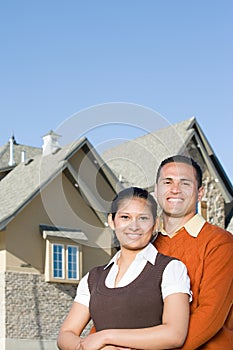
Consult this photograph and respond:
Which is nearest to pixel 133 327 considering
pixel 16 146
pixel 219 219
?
pixel 219 219

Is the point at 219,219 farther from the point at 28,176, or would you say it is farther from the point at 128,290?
the point at 128,290

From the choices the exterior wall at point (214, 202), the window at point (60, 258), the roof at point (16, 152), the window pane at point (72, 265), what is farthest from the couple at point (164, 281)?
the roof at point (16, 152)

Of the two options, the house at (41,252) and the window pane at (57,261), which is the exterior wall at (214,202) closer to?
the house at (41,252)

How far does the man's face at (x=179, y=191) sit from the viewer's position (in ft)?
13.9

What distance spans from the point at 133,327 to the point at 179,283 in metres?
0.31

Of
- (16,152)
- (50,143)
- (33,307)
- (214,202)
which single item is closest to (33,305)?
(33,307)

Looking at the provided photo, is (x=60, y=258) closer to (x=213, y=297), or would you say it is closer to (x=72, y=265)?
(x=72, y=265)

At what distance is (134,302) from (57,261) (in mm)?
21562

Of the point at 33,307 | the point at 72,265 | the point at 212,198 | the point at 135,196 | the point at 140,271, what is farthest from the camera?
the point at 212,198

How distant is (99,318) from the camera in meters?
3.83

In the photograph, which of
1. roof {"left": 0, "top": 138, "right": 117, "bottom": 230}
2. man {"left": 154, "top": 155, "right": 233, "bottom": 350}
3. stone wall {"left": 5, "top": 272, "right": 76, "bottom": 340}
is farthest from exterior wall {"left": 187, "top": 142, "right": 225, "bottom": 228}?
man {"left": 154, "top": 155, "right": 233, "bottom": 350}

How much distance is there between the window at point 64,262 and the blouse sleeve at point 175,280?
21.3 meters

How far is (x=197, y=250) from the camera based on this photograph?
4062 millimetres

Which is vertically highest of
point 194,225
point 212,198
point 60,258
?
point 212,198
